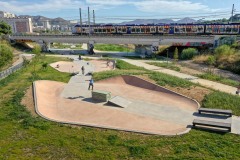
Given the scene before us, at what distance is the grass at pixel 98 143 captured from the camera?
11.2 m

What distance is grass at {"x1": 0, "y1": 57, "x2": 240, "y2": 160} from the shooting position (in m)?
11.2

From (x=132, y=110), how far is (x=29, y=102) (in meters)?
7.87

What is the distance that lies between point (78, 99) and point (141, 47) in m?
37.6

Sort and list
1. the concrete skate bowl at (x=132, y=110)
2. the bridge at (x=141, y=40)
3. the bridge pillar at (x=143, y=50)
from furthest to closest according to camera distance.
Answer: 1. the bridge pillar at (x=143, y=50)
2. the bridge at (x=141, y=40)
3. the concrete skate bowl at (x=132, y=110)

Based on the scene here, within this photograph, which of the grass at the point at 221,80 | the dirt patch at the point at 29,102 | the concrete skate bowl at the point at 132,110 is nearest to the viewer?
the concrete skate bowl at the point at 132,110

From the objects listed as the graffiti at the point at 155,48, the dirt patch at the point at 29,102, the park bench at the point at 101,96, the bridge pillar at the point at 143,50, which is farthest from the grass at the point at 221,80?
the bridge pillar at the point at 143,50

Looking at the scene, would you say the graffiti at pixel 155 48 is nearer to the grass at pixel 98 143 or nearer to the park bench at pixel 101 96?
the park bench at pixel 101 96

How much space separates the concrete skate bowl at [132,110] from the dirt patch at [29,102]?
35cm

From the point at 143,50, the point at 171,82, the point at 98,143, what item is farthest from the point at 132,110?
the point at 143,50

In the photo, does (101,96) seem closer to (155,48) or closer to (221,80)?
(221,80)

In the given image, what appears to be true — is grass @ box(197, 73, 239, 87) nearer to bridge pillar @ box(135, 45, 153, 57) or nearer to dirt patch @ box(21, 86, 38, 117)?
dirt patch @ box(21, 86, 38, 117)

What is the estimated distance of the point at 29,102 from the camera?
17.9 metres

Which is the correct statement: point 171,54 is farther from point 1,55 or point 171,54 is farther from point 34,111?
point 34,111

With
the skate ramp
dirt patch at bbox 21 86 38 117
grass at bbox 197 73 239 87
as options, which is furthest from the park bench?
grass at bbox 197 73 239 87
